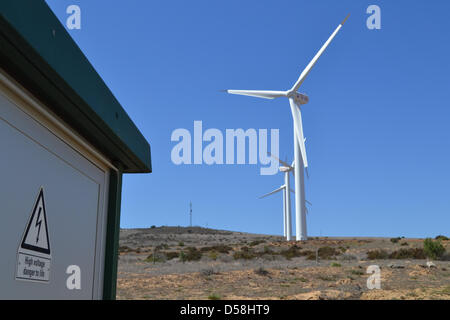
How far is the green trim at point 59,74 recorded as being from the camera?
9.20 ft

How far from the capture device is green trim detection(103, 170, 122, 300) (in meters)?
5.31

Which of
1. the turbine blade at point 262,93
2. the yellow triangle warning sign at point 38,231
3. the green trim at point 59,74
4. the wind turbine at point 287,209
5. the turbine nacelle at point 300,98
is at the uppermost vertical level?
the turbine nacelle at point 300,98

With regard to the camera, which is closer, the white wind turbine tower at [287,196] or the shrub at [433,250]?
the shrub at [433,250]

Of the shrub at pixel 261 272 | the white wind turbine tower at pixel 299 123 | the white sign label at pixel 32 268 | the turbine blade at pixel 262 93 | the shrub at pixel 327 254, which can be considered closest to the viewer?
the white sign label at pixel 32 268

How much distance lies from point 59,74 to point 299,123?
44245 mm

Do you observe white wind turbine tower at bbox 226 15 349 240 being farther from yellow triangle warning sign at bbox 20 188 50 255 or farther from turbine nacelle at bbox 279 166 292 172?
yellow triangle warning sign at bbox 20 188 50 255

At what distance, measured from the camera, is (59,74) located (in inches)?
132

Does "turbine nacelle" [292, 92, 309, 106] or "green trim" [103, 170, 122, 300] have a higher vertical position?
"turbine nacelle" [292, 92, 309, 106]

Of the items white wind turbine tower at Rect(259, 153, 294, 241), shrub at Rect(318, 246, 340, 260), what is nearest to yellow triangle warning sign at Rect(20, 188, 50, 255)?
shrub at Rect(318, 246, 340, 260)

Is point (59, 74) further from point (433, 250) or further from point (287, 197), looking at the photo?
point (287, 197)

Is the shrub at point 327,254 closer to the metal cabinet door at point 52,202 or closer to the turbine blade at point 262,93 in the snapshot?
the turbine blade at point 262,93

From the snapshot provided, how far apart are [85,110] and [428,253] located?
3820 cm

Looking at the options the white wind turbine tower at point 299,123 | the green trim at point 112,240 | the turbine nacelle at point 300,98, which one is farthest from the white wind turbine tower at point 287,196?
the green trim at point 112,240

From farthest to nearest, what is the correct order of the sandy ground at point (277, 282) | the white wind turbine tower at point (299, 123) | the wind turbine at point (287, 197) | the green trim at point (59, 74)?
the wind turbine at point (287, 197)
the white wind turbine tower at point (299, 123)
the sandy ground at point (277, 282)
the green trim at point (59, 74)
